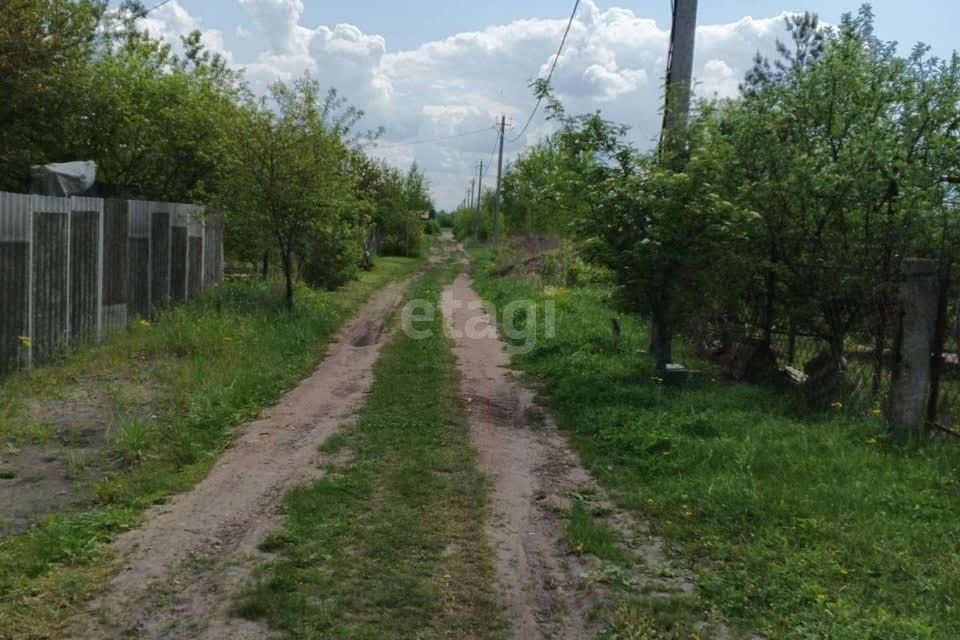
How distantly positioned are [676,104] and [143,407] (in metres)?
7.37

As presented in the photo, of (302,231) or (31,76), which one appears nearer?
(31,76)

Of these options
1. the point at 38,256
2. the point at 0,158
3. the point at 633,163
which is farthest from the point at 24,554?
the point at 0,158

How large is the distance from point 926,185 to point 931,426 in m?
2.61

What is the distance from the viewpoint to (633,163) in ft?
34.5

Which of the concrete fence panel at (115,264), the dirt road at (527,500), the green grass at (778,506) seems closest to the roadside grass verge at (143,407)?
the concrete fence panel at (115,264)

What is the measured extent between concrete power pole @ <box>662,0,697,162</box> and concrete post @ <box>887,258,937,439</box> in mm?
4168

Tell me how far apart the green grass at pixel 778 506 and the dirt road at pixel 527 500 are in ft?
0.78

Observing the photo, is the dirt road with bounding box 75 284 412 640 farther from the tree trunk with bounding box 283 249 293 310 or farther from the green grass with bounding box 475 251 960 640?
the tree trunk with bounding box 283 249 293 310

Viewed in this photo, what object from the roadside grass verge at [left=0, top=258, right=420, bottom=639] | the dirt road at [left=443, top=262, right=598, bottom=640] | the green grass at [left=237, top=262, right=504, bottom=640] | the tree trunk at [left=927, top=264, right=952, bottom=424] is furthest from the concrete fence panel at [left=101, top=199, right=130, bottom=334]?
the tree trunk at [left=927, top=264, right=952, bottom=424]

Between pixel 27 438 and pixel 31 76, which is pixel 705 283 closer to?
pixel 27 438

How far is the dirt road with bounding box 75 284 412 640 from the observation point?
416 cm

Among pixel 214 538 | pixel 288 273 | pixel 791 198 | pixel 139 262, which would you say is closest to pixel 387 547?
pixel 214 538

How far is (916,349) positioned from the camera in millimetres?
7598

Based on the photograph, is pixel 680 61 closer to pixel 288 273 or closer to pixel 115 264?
pixel 288 273
